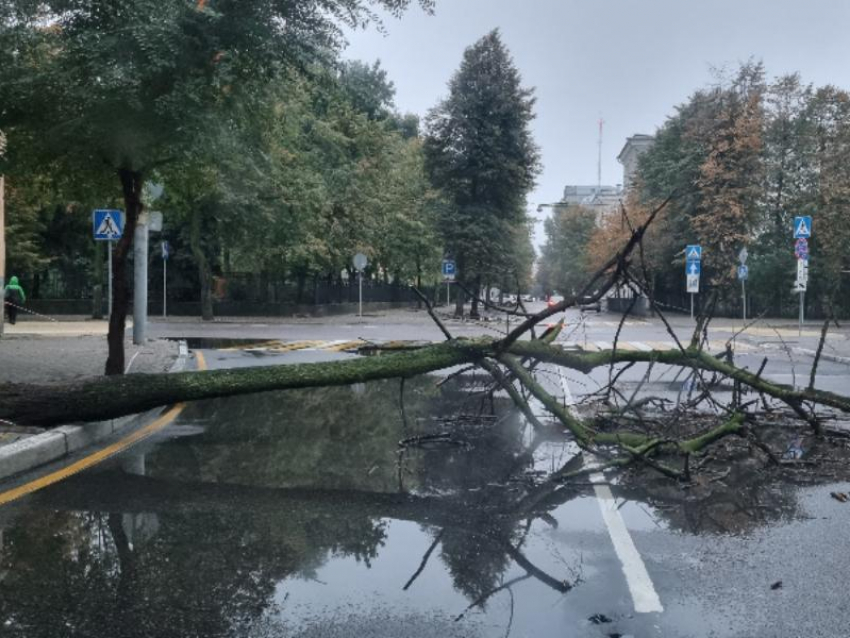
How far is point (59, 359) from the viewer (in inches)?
547

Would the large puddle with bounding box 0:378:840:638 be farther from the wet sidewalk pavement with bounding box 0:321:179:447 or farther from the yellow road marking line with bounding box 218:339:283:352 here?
the yellow road marking line with bounding box 218:339:283:352

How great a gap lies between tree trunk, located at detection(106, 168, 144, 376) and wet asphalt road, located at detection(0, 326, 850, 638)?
2694mm

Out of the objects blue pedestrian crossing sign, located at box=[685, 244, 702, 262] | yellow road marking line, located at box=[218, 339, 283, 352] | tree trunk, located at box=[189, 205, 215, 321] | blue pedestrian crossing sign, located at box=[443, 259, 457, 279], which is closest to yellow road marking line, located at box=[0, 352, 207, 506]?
yellow road marking line, located at box=[218, 339, 283, 352]

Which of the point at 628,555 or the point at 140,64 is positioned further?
the point at 140,64

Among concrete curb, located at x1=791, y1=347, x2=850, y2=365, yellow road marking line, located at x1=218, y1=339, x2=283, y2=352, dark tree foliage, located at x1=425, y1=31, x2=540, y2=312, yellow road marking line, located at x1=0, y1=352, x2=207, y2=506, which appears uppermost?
dark tree foliage, located at x1=425, y1=31, x2=540, y2=312

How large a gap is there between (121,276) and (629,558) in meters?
7.48

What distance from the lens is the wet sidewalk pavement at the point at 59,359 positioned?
10.7 meters

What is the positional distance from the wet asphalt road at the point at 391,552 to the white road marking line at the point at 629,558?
5 cm

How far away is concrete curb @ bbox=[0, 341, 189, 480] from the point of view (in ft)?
21.1

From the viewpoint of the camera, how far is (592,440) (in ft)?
22.5

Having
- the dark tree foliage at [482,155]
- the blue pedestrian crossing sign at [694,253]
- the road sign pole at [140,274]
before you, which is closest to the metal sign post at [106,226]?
the road sign pole at [140,274]

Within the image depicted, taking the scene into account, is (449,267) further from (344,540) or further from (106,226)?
(344,540)

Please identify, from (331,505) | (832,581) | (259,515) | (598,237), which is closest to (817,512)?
(832,581)

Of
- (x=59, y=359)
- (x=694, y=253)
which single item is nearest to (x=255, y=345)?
(x=59, y=359)
